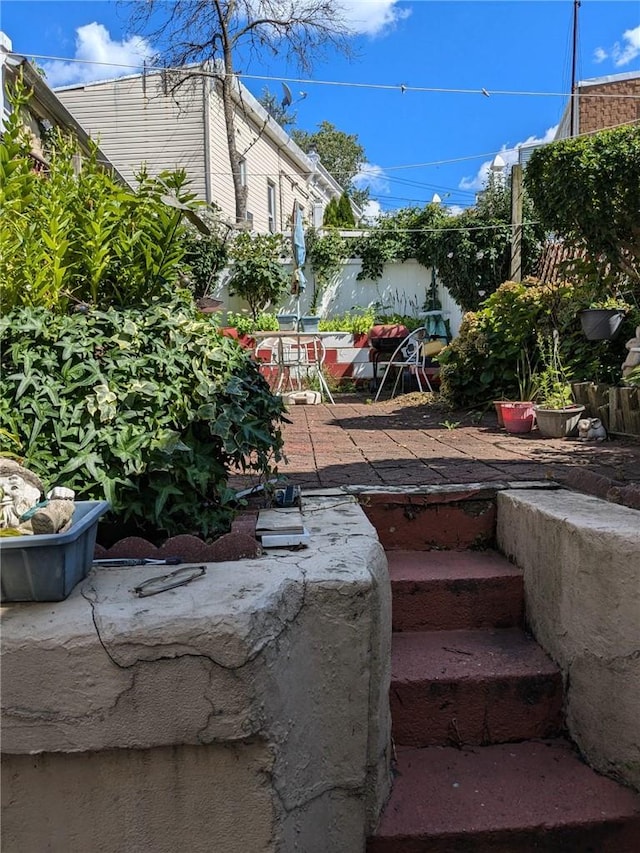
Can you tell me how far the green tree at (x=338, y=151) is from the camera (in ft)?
111

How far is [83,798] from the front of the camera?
1353mm

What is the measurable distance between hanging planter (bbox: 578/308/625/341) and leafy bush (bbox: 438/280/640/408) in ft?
0.61

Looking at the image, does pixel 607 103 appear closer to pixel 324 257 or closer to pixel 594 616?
pixel 324 257

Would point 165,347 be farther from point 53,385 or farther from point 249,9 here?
point 249,9

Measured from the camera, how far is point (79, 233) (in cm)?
208

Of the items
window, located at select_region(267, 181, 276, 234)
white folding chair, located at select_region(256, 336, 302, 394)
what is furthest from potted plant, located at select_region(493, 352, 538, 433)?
window, located at select_region(267, 181, 276, 234)

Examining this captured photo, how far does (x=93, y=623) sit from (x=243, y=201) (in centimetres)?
1301

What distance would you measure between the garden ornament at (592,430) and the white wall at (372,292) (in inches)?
258

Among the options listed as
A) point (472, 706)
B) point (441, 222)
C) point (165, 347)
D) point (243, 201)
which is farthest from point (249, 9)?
point (472, 706)

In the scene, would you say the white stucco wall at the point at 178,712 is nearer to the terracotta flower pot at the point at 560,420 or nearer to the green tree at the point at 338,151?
the terracotta flower pot at the point at 560,420

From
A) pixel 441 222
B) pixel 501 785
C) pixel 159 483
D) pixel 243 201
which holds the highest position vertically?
pixel 243 201

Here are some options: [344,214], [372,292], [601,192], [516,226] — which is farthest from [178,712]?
[344,214]

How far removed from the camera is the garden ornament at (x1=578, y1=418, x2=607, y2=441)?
4449 millimetres

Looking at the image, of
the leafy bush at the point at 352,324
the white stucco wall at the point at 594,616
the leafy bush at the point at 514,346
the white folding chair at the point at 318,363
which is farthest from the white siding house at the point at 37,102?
the white stucco wall at the point at 594,616
